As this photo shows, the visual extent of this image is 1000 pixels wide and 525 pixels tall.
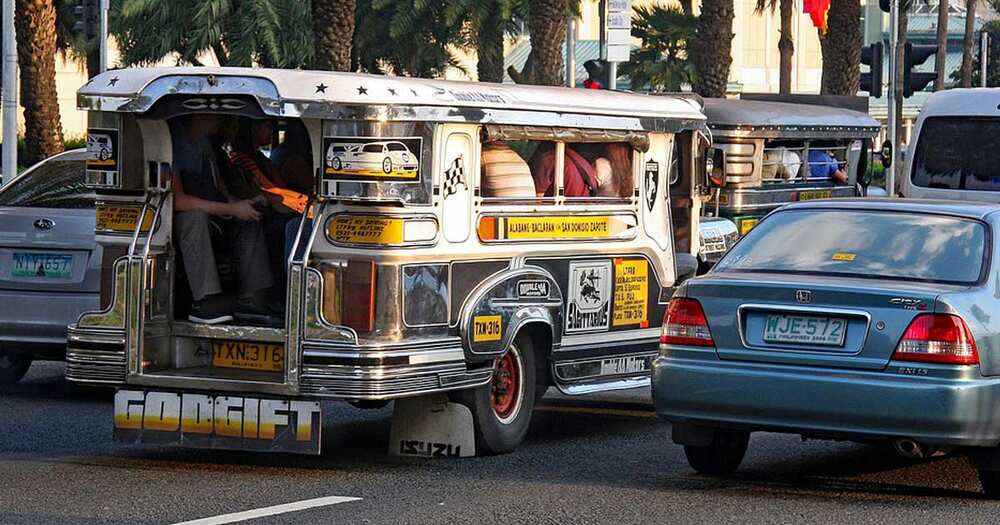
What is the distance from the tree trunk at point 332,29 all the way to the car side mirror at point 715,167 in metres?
11.0

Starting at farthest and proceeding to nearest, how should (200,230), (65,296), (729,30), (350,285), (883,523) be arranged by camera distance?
(729,30)
(65,296)
(200,230)
(350,285)
(883,523)

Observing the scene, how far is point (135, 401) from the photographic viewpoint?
9469mm

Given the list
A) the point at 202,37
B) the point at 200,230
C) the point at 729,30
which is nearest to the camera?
the point at 200,230

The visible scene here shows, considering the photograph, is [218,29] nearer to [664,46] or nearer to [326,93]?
[664,46]

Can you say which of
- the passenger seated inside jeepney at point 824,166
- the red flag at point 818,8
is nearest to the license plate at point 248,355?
the passenger seated inside jeepney at point 824,166

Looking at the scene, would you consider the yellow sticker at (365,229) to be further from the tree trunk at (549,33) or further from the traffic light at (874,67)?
the tree trunk at (549,33)

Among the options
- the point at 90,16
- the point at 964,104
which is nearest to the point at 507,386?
the point at 964,104

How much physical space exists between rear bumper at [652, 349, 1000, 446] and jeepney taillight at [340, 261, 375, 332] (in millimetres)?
1506

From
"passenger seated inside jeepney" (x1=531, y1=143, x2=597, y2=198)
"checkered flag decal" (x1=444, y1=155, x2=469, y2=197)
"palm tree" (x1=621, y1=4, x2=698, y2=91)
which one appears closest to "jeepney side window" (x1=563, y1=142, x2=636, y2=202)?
"passenger seated inside jeepney" (x1=531, y1=143, x2=597, y2=198)

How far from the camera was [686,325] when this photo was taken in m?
8.81

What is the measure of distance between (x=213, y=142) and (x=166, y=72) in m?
0.87

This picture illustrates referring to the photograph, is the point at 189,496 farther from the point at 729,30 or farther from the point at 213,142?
the point at 729,30

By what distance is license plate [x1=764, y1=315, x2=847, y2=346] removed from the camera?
838 centimetres

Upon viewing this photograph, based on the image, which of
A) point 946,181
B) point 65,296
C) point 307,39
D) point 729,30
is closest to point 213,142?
point 65,296
